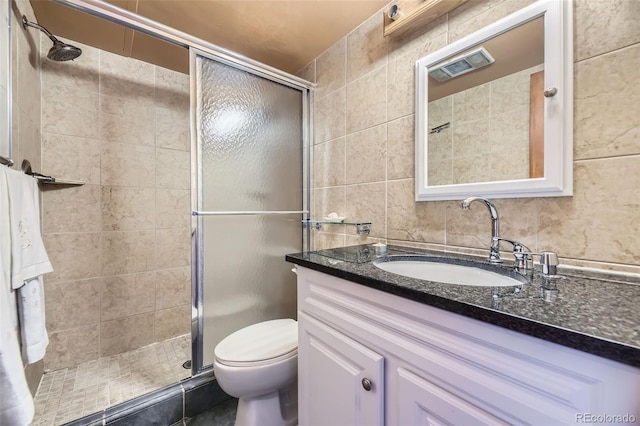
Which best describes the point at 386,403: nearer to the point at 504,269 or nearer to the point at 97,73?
the point at 504,269

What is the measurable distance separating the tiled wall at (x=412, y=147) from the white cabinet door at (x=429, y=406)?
1.97 ft

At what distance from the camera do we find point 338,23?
58.6 inches

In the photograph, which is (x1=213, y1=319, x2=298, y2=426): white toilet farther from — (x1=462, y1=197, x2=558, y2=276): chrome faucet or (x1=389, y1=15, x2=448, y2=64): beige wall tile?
(x1=389, y1=15, x2=448, y2=64): beige wall tile

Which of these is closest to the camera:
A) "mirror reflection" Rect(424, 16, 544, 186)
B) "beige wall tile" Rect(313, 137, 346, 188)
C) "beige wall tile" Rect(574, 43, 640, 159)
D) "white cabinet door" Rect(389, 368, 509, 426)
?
"white cabinet door" Rect(389, 368, 509, 426)

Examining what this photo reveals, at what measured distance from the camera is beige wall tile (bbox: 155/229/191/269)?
2.03 meters

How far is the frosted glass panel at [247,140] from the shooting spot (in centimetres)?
142

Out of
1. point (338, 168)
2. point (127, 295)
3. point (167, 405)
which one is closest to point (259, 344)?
point (167, 405)

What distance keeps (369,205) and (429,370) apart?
0.92m

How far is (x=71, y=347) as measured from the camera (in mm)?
1701

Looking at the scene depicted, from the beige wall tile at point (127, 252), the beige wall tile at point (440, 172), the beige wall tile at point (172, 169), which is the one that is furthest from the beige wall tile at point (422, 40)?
the beige wall tile at point (127, 252)

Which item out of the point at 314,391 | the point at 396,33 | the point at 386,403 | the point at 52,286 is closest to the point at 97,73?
the point at 52,286

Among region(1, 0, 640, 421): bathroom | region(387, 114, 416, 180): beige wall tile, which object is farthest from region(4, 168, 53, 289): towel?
region(387, 114, 416, 180): beige wall tile

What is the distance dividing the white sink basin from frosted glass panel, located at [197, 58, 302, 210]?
2.94ft

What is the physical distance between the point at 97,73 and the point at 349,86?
173 centimetres
